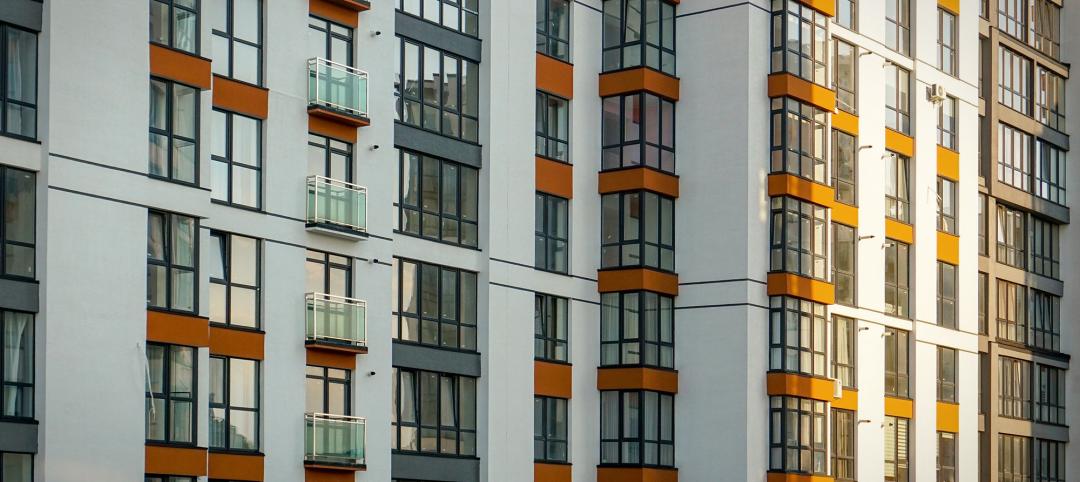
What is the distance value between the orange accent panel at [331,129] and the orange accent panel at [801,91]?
1269cm

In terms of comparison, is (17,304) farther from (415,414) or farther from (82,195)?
(415,414)

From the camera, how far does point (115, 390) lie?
33344 millimetres

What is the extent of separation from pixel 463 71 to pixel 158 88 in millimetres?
10066

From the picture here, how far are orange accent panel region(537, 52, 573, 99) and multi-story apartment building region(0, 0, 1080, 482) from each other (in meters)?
0.08

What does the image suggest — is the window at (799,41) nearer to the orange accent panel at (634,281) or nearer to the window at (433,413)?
the orange accent panel at (634,281)

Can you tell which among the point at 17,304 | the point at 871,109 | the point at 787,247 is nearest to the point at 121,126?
the point at 17,304

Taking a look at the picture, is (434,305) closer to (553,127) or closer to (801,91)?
(553,127)

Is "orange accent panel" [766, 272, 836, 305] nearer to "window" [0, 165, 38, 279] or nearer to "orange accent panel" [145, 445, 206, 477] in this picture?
"orange accent panel" [145, 445, 206, 477]

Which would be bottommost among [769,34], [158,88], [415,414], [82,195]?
[415,414]

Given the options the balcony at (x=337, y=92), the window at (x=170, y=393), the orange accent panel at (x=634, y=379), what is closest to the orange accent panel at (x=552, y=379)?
the orange accent panel at (x=634, y=379)

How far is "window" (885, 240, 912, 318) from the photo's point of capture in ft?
176

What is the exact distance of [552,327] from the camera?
45.3 meters

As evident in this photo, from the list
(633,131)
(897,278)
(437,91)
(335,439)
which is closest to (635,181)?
(633,131)

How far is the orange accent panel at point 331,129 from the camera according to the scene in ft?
128
